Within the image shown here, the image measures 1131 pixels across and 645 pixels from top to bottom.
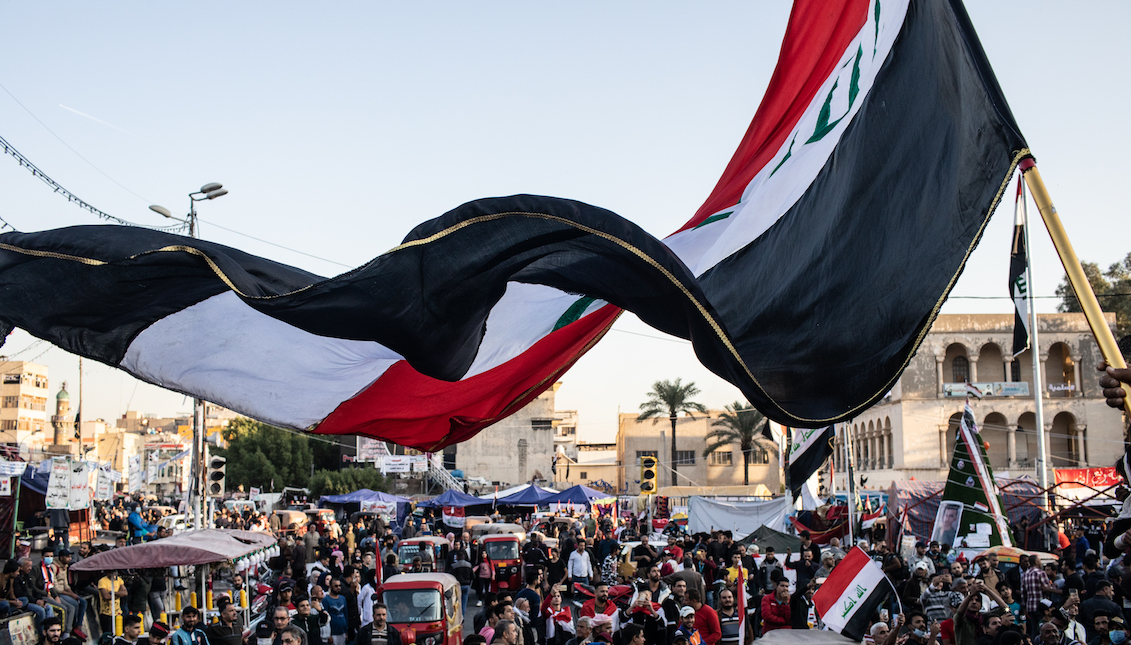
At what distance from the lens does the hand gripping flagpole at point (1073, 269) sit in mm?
3574

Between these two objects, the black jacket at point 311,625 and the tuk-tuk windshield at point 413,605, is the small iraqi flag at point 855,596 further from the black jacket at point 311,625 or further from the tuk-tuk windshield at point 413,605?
the tuk-tuk windshield at point 413,605

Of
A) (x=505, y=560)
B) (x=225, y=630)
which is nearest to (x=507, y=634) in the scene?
(x=225, y=630)

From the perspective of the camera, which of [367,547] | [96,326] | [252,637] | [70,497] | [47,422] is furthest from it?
[47,422]

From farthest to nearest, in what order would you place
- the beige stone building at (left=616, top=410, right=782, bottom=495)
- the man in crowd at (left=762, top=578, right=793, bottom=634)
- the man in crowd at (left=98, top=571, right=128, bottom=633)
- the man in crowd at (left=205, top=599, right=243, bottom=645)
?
1. the beige stone building at (left=616, top=410, right=782, bottom=495)
2. the man in crowd at (left=98, top=571, right=128, bottom=633)
3. the man in crowd at (left=205, top=599, right=243, bottom=645)
4. the man in crowd at (left=762, top=578, right=793, bottom=634)

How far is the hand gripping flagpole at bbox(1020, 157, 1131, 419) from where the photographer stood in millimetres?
3574

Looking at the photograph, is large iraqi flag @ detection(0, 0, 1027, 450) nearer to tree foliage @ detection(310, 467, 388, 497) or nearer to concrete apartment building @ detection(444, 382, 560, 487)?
tree foliage @ detection(310, 467, 388, 497)

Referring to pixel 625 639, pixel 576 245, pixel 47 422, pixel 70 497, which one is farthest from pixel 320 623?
pixel 47 422

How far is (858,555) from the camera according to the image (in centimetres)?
945

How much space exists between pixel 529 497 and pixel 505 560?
14.4m

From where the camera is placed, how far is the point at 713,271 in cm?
499

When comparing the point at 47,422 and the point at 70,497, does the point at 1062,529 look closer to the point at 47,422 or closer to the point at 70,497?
the point at 70,497

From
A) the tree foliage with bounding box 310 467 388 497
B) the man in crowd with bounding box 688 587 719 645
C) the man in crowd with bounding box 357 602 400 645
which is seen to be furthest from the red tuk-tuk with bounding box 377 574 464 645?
the tree foliage with bounding box 310 467 388 497

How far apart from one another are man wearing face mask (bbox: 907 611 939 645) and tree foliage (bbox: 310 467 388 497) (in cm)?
6469

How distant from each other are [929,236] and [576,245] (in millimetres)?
1452
